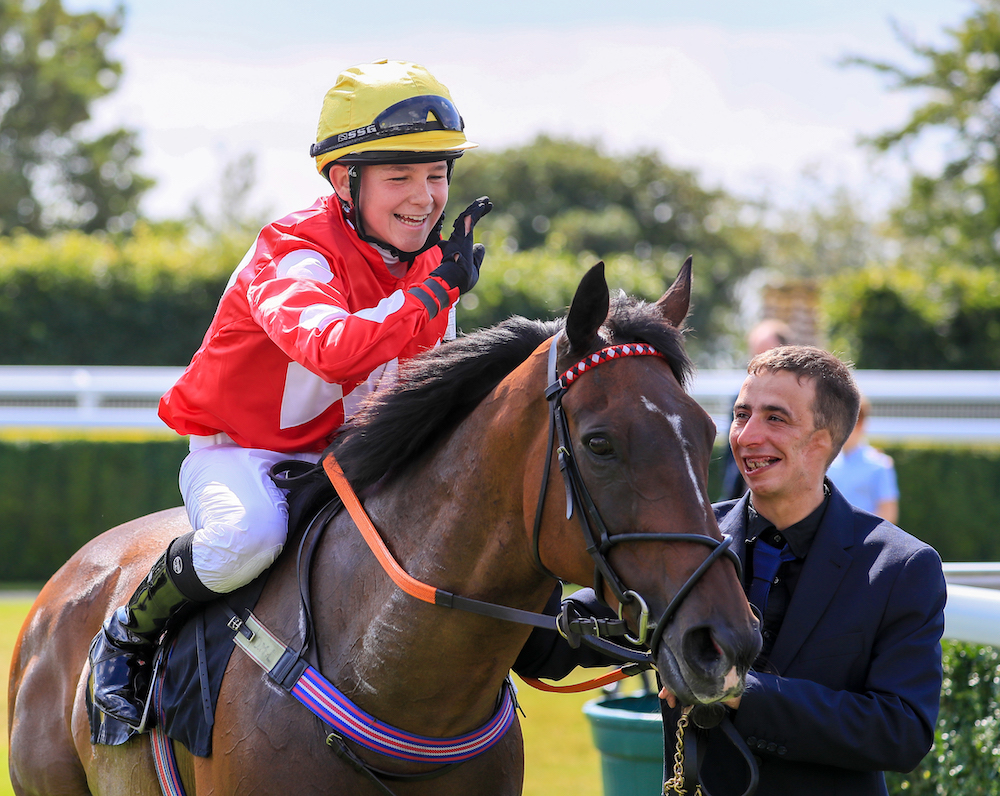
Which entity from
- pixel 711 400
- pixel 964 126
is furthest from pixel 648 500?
pixel 964 126

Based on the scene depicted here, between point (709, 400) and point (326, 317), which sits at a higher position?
point (326, 317)

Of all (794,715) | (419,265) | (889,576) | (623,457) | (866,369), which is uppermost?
(419,265)

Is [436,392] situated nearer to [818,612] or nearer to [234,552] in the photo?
[234,552]

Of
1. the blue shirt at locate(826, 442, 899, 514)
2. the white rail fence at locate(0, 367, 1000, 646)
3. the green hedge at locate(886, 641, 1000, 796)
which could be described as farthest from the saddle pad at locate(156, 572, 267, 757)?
the white rail fence at locate(0, 367, 1000, 646)

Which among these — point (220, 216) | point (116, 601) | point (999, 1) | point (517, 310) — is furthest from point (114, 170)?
point (116, 601)

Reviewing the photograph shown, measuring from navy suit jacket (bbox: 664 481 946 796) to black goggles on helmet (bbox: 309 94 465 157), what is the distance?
127 cm

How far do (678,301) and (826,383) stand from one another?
39 centimetres

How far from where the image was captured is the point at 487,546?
2004mm

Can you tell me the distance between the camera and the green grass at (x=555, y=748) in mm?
4816

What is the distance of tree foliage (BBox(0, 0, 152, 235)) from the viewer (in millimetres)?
27266

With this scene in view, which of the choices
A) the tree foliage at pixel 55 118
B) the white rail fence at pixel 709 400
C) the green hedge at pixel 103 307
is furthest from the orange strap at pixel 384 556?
the tree foliage at pixel 55 118

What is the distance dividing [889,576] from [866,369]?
11.7m

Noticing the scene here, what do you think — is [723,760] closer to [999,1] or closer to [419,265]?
[419,265]

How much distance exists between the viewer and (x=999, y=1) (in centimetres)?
1811
